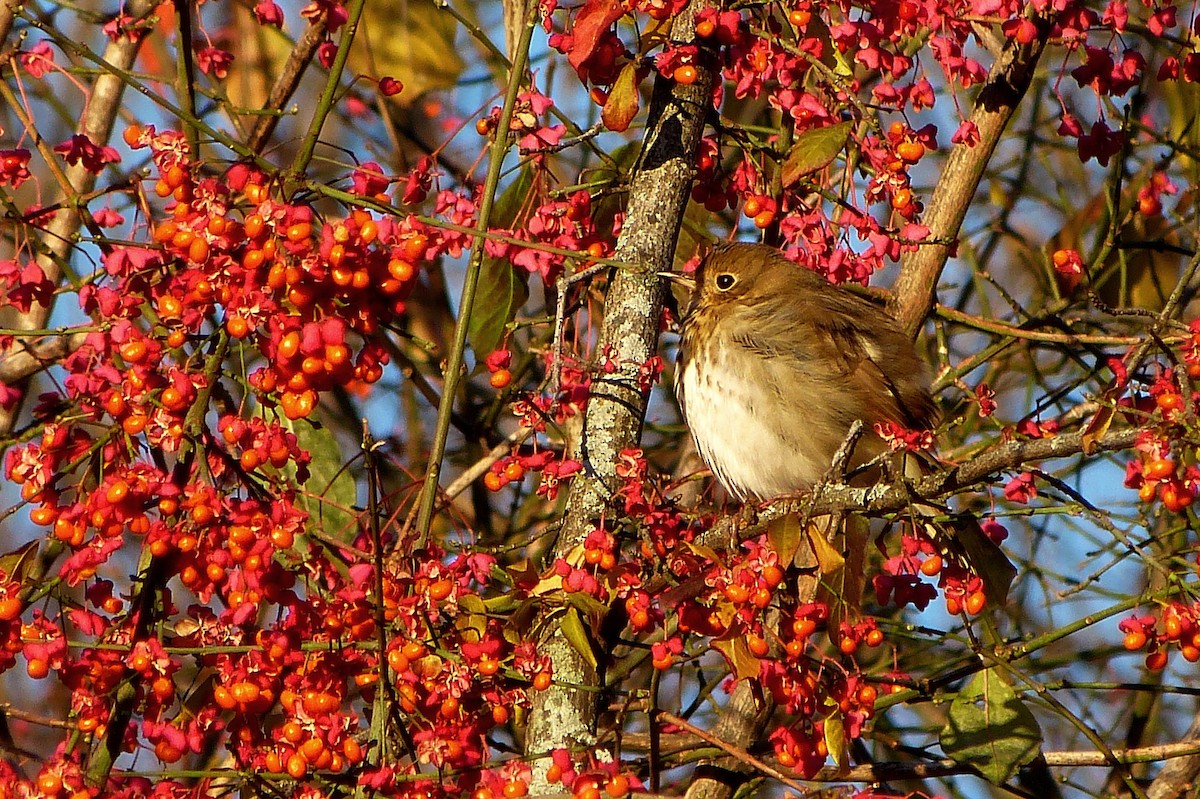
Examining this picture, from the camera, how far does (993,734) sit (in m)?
3.47

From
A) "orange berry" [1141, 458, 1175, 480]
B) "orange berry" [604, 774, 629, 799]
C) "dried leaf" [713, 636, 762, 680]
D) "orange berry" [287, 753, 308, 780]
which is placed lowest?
"orange berry" [604, 774, 629, 799]

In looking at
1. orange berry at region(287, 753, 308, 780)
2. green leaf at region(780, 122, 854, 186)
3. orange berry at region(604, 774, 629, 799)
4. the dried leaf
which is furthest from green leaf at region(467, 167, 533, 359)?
orange berry at region(604, 774, 629, 799)

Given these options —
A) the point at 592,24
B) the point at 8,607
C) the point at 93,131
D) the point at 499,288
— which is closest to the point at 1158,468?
the point at 592,24

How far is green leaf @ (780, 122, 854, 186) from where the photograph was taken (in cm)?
292

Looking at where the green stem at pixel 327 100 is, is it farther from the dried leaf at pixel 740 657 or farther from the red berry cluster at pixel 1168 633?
the red berry cluster at pixel 1168 633

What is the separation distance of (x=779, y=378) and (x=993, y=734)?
1.29m

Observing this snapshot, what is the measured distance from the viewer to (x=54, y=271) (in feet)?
13.0

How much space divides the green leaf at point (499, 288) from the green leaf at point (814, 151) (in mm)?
701

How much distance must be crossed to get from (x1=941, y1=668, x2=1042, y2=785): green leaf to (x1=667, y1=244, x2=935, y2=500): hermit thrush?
3.09 feet

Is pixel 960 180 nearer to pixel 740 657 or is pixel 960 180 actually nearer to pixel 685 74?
pixel 685 74

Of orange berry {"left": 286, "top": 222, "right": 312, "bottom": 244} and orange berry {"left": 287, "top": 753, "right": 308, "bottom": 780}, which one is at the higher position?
orange berry {"left": 286, "top": 222, "right": 312, "bottom": 244}

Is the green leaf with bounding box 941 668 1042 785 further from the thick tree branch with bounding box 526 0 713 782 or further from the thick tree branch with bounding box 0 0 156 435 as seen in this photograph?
the thick tree branch with bounding box 0 0 156 435

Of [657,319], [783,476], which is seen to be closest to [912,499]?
[657,319]

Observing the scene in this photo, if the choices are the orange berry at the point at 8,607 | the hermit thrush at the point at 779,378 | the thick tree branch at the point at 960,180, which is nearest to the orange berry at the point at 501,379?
the orange berry at the point at 8,607
